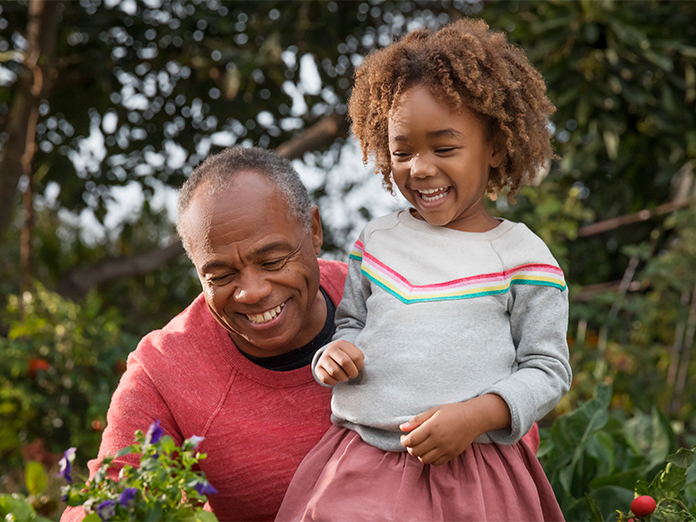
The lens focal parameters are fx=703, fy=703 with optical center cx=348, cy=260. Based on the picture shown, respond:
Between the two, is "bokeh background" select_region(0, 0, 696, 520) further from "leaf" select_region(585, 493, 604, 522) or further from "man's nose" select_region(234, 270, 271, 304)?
"man's nose" select_region(234, 270, 271, 304)

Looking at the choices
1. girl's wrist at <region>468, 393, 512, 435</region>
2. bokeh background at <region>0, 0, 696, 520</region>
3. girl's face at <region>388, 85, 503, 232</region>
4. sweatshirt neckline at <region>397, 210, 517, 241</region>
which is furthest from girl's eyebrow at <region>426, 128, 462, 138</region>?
bokeh background at <region>0, 0, 696, 520</region>

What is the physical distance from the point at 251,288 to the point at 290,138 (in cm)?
406

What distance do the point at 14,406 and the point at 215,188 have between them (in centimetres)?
302

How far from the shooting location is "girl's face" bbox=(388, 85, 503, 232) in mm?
1583

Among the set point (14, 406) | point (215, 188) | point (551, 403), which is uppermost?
point (215, 188)

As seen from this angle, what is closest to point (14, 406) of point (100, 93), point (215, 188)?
point (100, 93)

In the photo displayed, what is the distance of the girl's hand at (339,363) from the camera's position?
59.7 inches

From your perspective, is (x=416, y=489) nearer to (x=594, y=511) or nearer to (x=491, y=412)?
(x=491, y=412)

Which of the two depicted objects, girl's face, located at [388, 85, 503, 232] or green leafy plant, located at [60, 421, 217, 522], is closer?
green leafy plant, located at [60, 421, 217, 522]

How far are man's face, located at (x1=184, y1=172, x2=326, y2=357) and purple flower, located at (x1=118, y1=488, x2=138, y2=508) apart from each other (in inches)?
26.8

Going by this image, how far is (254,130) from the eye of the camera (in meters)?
5.40

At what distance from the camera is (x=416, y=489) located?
57.6 inches

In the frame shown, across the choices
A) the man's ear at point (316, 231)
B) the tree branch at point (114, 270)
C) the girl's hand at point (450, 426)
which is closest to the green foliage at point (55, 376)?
the tree branch at point (114, 270)

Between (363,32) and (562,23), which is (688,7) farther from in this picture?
(363,32)
